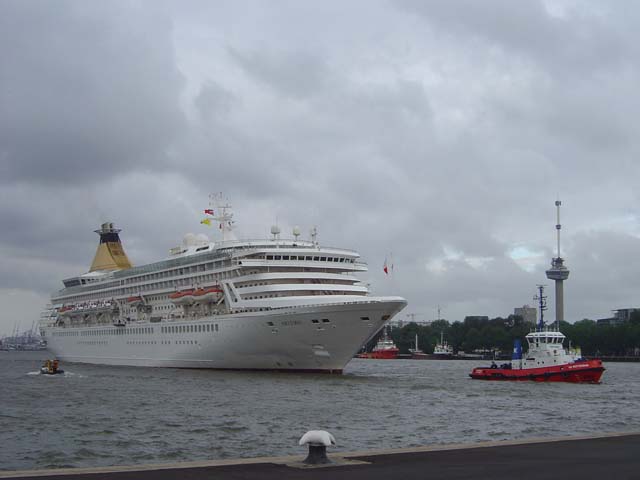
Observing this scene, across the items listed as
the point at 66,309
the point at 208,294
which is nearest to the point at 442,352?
the point at 66,309

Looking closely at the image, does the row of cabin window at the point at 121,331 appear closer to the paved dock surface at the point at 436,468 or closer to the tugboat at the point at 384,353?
the paved dock surface at the point at 436,468

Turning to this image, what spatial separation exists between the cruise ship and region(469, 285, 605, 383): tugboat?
12516mm

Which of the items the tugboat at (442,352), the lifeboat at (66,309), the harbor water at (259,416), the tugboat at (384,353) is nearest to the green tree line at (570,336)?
the tugboat at (442,352)

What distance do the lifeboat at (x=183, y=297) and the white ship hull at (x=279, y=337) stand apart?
1938 mm

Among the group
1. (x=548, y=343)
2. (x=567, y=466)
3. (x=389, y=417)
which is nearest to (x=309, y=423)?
(x=389, y=417)

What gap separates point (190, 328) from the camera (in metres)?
67.4

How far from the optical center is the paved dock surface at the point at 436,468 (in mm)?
14258

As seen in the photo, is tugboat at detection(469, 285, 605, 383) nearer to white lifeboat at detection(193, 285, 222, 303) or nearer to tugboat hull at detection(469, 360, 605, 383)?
tugboat hull at detection(469, 360, 605, 383)

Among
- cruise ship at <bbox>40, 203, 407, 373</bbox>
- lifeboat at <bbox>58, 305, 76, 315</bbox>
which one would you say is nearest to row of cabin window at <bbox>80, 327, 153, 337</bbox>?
cruise ship at <bbox>40, 203, 407, 373</bbox>

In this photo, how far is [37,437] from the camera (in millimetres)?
27938

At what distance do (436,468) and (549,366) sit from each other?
49.5 m

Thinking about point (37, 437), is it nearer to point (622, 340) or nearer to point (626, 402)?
point (626, 402)

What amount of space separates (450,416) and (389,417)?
3.37 m

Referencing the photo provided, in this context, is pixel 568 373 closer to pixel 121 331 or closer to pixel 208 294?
pixel 208 294
